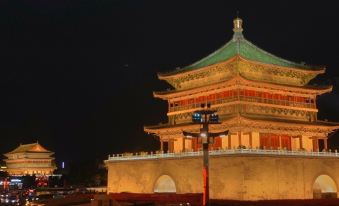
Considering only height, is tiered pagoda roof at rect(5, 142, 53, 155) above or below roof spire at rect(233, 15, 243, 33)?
below

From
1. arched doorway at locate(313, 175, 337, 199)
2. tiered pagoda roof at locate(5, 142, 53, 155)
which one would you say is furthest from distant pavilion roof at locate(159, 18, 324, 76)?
tiered pagoda roof at locate(5, 142, 53, 155)

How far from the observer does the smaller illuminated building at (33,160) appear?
106 metres

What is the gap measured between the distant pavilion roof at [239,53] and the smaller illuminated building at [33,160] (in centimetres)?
6296

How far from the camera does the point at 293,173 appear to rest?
4106 cm

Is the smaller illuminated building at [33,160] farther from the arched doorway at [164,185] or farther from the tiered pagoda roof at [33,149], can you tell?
the arched doorway at [164,185]

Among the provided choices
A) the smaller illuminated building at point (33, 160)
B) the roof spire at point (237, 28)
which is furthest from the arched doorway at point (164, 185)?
the smaller illuminated building at point (33, 160)

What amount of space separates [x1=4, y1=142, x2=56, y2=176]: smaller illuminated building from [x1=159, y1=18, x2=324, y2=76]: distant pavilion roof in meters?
63.0

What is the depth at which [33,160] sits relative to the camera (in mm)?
106000

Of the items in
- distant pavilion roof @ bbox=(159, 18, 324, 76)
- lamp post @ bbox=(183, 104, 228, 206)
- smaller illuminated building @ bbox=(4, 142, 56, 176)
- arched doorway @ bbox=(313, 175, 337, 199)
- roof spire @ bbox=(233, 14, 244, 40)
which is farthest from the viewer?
smaller illuminated building @ bbox=(4, 142, 56, 176)

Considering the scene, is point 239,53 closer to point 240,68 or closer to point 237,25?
point 240,68

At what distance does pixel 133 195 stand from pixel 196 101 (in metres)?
11.8

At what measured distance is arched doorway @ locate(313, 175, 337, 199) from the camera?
43831 mm

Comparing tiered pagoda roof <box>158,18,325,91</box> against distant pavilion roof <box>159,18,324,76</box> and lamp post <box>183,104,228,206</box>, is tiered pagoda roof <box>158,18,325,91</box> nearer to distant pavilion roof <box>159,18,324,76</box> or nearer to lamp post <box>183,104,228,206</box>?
distant pavilion roof <box>159,18,324,76</box>

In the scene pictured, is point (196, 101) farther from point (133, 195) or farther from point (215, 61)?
point (133, 195)
